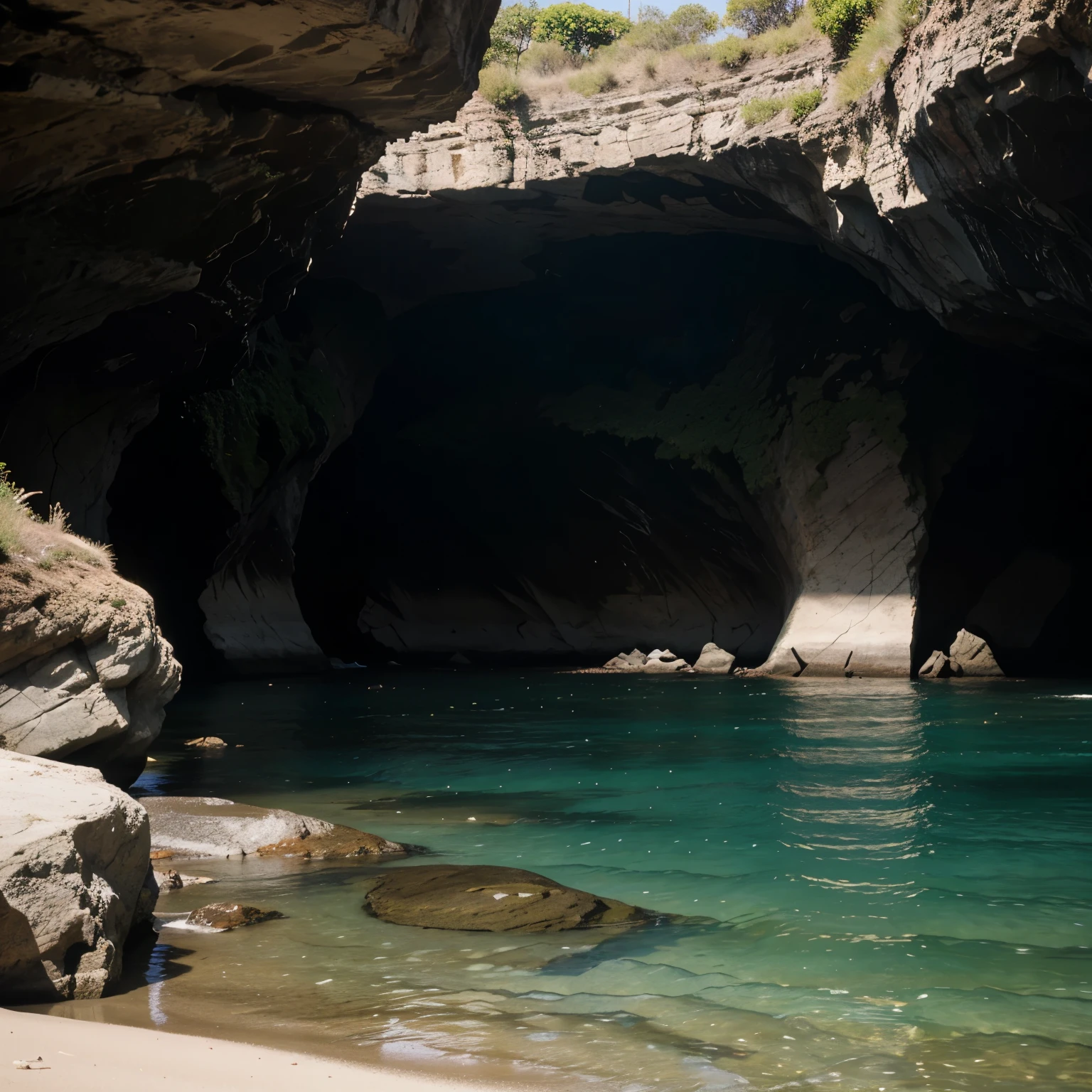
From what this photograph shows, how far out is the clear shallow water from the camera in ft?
15.6

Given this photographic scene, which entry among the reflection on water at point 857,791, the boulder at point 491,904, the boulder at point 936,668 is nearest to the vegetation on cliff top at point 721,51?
the reflection on water at point 857,791

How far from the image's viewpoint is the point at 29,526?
32.0 ft

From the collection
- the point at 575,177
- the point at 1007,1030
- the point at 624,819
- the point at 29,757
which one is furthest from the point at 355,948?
the point at 575,177

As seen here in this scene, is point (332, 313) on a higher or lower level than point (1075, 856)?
higher

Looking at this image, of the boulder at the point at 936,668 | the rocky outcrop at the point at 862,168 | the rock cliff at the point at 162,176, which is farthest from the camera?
the boulder at the point at 936,668

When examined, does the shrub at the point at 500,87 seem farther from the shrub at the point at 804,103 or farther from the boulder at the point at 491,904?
the boulder at the point at 491,904

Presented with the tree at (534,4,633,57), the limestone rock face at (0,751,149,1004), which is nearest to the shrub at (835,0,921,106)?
the limestone rock face at (0,751,149,1004)

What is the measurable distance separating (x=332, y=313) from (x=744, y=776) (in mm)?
22888

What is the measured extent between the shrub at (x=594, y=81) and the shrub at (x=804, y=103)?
206 inches

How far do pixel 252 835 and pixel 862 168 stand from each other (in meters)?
16.3

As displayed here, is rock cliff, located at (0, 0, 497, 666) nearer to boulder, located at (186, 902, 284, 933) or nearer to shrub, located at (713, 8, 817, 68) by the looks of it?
boulder, located at (186, 902, 284, 933)

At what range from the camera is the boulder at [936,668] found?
85.7 ft

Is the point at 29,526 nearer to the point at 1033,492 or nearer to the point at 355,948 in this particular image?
the point at 355,948

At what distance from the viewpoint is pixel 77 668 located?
8.59 m
